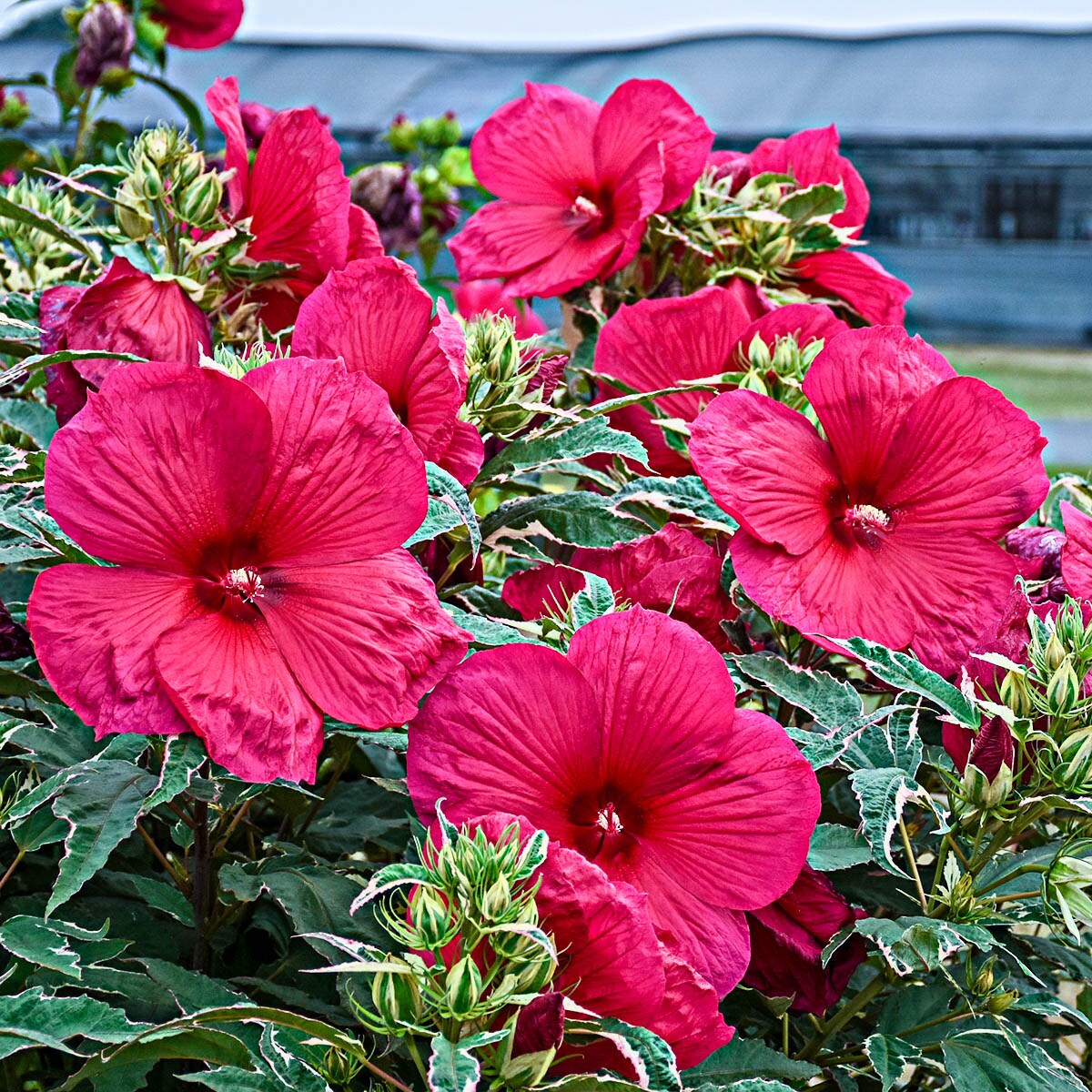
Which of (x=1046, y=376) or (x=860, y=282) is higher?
(x=860, y=282)

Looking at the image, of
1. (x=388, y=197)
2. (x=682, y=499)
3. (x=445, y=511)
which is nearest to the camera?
(x=445, y=511)

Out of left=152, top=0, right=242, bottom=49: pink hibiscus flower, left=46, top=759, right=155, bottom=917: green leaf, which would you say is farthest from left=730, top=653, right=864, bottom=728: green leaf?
left=152, top=0, right=242, bottom=49: pink hibiscus flower

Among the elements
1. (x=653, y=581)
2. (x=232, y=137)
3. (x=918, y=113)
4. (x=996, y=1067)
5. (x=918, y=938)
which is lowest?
(x=918, y=113)

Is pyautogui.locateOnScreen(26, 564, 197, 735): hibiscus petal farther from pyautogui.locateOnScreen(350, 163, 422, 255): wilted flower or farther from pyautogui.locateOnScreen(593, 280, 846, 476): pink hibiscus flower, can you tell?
pyautogui.locateOnScreen(350, 163, 422, 255): wilted flower

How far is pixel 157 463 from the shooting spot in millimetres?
578

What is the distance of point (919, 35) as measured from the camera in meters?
8.02

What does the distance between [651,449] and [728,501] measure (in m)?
0.23

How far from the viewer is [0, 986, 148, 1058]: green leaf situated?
0.51m

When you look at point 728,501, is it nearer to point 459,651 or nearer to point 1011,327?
point 459,651

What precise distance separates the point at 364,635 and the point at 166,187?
Answer: 14.6 inches

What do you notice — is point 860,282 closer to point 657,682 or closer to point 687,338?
point 687,338

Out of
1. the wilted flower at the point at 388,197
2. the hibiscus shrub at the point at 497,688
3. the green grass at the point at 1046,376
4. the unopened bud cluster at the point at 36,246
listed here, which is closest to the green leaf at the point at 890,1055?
the hibiscus shrub at the point at 497,688

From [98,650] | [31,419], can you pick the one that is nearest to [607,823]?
[98,650]

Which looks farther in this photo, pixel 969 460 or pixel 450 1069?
pixel 969 460
